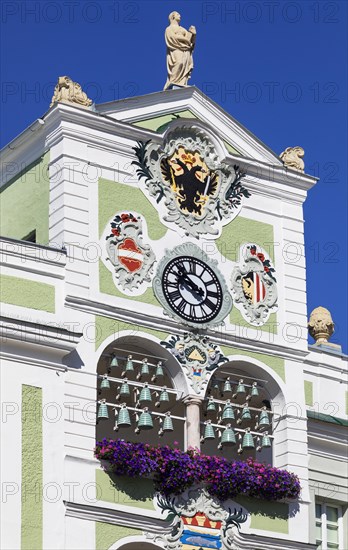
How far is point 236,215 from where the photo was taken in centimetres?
3975

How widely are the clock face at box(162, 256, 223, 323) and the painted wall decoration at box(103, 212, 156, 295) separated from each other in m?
0.45

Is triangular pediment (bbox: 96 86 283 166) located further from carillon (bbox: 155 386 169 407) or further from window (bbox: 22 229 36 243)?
carillon (bbox: 155 386 169 407)

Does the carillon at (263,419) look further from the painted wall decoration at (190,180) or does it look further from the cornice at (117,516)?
the painted wall decoration at (190,180)

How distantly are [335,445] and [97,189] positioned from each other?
7.32 m

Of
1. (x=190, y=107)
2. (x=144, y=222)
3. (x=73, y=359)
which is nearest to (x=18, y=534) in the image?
(x=73, y=359)

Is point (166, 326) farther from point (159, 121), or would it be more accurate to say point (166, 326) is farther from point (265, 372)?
point (159, 121)

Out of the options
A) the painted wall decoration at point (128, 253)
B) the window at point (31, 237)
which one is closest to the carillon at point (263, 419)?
the painted wall decoration at point (128, 253)

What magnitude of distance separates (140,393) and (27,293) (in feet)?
9.70

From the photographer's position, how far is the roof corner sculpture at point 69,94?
38.0m

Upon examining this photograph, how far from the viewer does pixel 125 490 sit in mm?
36031

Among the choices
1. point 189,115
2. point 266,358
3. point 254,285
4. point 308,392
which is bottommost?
point 308,392

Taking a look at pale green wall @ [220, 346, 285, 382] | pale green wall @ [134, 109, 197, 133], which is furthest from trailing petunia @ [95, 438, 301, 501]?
pale green wall @ [134, 109, 197, 133]

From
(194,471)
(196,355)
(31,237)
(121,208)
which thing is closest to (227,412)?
(196,355)

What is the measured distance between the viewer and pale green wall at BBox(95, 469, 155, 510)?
117 feet
